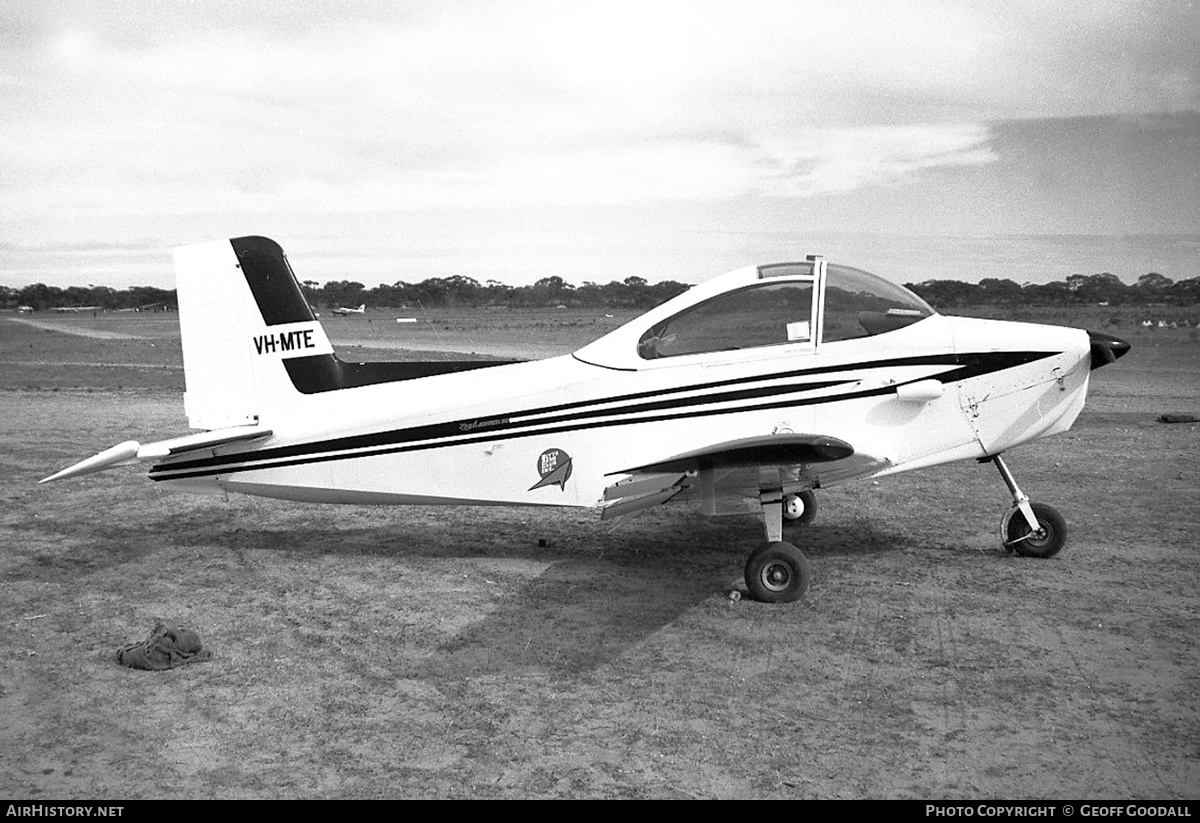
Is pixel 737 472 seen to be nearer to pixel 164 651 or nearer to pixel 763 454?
pixel 763 454

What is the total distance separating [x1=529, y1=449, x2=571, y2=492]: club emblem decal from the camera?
24.2ft

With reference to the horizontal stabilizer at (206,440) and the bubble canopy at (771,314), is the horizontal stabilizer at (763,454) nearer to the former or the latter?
the bubble canopy at (771,314)

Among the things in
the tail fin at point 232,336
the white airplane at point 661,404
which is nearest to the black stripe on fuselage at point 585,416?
the white airplane at point 661,404

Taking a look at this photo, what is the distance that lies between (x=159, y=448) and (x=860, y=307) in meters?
5.56

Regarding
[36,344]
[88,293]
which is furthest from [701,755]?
[88,293]

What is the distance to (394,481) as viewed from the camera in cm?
768

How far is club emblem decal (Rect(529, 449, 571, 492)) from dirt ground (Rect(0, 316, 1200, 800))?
78cm

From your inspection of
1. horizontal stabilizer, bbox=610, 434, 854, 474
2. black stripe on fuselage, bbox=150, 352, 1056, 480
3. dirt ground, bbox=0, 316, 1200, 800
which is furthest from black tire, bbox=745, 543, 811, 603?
black stripe on fuselage, bbox=150, 352, 1056, 480

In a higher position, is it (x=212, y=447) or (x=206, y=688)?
(x=212, y=447)

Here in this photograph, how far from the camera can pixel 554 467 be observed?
7.39 m

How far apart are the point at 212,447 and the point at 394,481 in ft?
5.09

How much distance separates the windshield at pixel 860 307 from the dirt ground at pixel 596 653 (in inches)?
75.8

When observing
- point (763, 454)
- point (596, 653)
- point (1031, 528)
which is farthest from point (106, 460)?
point (1031, 528)
